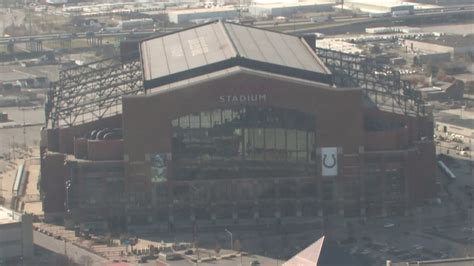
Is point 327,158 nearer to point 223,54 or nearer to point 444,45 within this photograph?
point 223,54

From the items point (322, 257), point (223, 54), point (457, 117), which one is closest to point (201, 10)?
point (457, 117)

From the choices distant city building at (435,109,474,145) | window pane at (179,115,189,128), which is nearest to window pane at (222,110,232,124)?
window pane at (179,115,189,128)

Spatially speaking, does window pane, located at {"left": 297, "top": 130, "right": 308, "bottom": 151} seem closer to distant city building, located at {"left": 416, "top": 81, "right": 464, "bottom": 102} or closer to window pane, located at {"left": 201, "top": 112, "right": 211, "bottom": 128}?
window pane, located at {"left": 201, "top": 112, "right": 211, "bottom": 128}

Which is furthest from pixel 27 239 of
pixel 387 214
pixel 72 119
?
pixel 387 214

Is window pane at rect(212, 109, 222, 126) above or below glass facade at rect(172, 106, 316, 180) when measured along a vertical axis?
above

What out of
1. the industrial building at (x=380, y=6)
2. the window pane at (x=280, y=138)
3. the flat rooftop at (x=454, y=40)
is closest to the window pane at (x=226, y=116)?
the window pane at (x=280, y=138)
